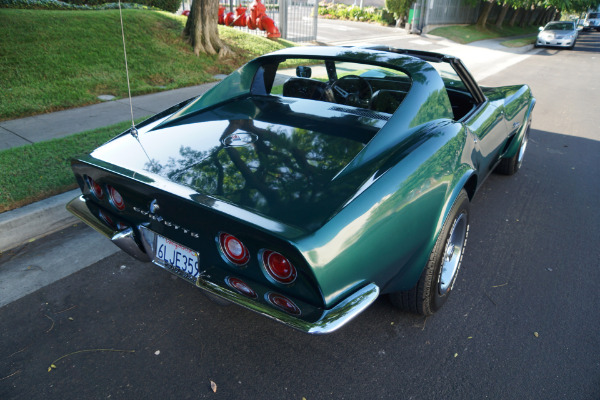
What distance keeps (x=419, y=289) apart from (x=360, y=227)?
76 cm

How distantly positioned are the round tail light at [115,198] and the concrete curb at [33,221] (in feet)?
4.80

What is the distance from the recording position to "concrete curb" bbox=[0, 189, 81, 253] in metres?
3.18

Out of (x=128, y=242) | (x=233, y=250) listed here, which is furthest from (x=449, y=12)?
(x=233, y=250)

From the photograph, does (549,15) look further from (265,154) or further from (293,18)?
(265,154)

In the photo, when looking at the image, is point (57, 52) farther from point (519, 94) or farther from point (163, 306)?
point (519, 94)

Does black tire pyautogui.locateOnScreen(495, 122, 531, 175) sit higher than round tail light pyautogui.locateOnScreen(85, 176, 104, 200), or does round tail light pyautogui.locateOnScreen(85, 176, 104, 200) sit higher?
round tail light pyautogui.locateOnScreen(85, 176, 104, 200)

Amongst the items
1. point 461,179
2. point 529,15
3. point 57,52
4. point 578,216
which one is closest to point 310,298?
point 461,179

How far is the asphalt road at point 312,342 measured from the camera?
208 cm

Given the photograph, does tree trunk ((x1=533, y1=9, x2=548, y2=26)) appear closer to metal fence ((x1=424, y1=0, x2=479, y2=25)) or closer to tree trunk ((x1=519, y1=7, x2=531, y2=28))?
tree trunk ((x1=519, y1=7, x2=531, y2=28))

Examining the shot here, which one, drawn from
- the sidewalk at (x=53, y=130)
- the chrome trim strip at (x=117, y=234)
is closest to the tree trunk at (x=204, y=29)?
the sidewalk at (x=53, y=130)

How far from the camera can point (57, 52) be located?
24.7ft

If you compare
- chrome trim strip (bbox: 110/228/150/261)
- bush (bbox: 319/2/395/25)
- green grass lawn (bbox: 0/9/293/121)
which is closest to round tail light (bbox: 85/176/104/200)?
chrome trim strip (bbox: 110/228/150/261)

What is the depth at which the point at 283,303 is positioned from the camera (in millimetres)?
1837

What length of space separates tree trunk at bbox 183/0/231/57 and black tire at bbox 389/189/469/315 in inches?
315
